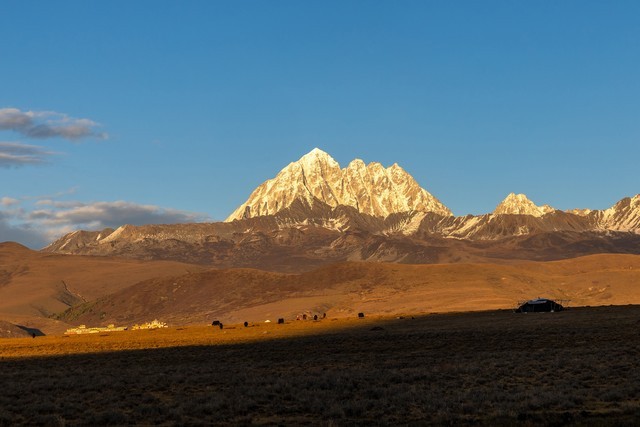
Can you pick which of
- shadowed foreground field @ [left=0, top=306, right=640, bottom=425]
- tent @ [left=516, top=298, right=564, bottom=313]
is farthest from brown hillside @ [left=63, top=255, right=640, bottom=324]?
shadowed foreground field @ [left=0, top=306, right=640, bottom=425]

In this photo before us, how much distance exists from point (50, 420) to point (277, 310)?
111481mm

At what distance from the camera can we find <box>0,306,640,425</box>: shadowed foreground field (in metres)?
25.7

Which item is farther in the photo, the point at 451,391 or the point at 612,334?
the point at 612,334

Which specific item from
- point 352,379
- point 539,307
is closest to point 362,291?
point 539,307

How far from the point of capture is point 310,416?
26000 mm

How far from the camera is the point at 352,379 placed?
33469 millimetres

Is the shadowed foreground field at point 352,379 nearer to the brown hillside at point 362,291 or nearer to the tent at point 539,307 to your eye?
the tent at point 539,307

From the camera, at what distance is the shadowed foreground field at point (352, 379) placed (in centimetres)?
2567

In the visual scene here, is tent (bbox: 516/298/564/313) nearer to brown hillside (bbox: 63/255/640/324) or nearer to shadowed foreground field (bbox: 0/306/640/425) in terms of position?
shadowed foreground field (bbox: 0/306/640/425)

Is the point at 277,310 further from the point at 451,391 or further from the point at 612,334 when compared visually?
the point at 451,391

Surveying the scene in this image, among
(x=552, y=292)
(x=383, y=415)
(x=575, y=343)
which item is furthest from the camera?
(x=552, y=292)

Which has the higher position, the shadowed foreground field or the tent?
the tent

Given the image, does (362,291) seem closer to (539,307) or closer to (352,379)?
(539,307)

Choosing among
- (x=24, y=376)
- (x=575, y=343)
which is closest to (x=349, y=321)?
(x=575, y=343)
